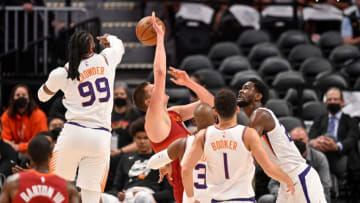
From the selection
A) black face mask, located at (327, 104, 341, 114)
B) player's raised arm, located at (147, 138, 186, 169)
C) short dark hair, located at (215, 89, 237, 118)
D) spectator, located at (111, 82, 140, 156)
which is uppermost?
short dark hair, located at (215, 89, 237, 118)

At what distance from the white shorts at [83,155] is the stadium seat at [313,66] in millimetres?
6019

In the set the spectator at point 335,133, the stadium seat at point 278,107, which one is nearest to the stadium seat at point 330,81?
the spectator at point 335,133

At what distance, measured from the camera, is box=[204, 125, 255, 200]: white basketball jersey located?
17.1 feet

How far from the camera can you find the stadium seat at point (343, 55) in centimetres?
1166

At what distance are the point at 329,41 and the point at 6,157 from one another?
685 centimetres

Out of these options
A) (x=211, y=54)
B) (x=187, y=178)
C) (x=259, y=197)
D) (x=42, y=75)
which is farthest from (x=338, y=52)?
(x=187, y=178)

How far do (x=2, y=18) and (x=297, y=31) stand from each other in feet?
17.7

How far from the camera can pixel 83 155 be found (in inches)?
239

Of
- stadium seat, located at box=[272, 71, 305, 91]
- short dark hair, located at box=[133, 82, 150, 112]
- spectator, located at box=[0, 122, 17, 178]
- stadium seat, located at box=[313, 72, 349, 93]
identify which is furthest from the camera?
stadium seat, located at box=[272, 71, 305, 91]

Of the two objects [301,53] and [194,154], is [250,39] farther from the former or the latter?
[194,154]

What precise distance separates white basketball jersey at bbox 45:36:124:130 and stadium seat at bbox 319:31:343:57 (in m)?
7.37

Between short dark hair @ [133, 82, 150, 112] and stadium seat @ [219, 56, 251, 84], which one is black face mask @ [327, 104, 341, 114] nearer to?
stadium seat @ [219, 56, 251, 84]

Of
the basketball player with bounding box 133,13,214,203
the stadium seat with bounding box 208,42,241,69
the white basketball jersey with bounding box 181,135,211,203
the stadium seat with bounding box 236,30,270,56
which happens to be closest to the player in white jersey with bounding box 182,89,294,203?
the white basketball jersey with bounding box 181,135,211,203

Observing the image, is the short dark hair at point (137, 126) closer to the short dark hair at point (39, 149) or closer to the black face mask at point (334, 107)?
the black face mask at point (334, 107)
